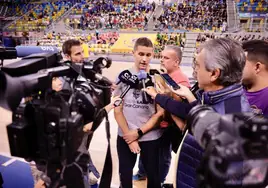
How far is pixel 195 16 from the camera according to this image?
15633 millimetres

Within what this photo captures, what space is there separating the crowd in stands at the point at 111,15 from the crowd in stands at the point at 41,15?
1.35 m

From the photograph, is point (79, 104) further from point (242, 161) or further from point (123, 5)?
point (123, 5)

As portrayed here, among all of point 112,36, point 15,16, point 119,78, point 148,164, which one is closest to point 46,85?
point 119,78

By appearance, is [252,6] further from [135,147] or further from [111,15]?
[135,147]

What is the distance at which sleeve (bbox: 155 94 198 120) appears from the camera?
130 cm

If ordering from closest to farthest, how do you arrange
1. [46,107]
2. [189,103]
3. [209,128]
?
[209,128]
[46,107]
[189,103]

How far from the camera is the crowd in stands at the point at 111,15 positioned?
653 inches

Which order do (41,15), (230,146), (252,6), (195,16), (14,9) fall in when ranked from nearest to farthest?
(230,146) → (252,6) → (195,16) → (41,15) → (14,9)

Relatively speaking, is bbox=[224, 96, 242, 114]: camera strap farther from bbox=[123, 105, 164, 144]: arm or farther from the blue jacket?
bbox=[123, 105, 164, 144]: arm

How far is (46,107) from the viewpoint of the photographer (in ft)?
2.64

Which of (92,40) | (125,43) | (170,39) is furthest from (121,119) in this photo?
(92,40)

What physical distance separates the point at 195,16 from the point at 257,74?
15.2 meters

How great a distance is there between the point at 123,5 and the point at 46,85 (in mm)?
19275

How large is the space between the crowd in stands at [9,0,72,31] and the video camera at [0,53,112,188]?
722 inches
